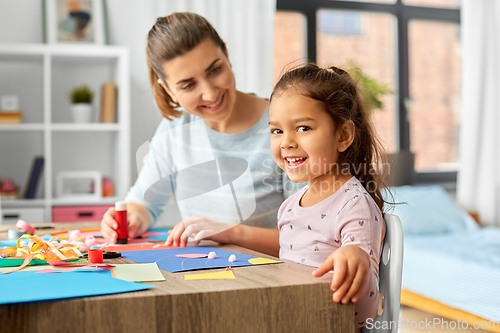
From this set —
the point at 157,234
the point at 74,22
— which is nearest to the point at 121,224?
the point at 157,234

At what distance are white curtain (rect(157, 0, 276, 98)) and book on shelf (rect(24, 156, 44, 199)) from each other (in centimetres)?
127

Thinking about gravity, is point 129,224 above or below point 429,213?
above

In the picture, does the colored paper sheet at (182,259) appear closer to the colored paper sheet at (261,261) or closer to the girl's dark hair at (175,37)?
the colored paper sheet at (261,261)

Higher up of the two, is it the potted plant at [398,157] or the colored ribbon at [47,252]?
the potted plant at [398,157]

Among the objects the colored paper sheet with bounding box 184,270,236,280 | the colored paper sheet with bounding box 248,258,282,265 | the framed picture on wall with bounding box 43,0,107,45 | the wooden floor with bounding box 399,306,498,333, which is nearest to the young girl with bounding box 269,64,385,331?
the colored paper sheet with bounding box 248,258,282,265

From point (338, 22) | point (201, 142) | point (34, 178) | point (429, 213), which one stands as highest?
point (338, 22)

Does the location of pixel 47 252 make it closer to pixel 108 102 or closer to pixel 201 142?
pixel 201 142

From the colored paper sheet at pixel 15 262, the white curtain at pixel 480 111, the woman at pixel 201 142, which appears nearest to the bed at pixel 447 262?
the white curtain at pixel 480 111

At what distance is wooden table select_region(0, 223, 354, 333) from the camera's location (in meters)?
0.54

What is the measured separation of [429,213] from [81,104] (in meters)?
2.28

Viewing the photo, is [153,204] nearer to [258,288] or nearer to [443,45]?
[258,288]

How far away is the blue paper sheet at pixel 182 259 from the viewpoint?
0.76 metres

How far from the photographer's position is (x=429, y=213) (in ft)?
10.2

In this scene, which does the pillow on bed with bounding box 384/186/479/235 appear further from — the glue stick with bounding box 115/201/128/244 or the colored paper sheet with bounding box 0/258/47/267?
the colored paper sheet with bounding box 0/258/47/267
